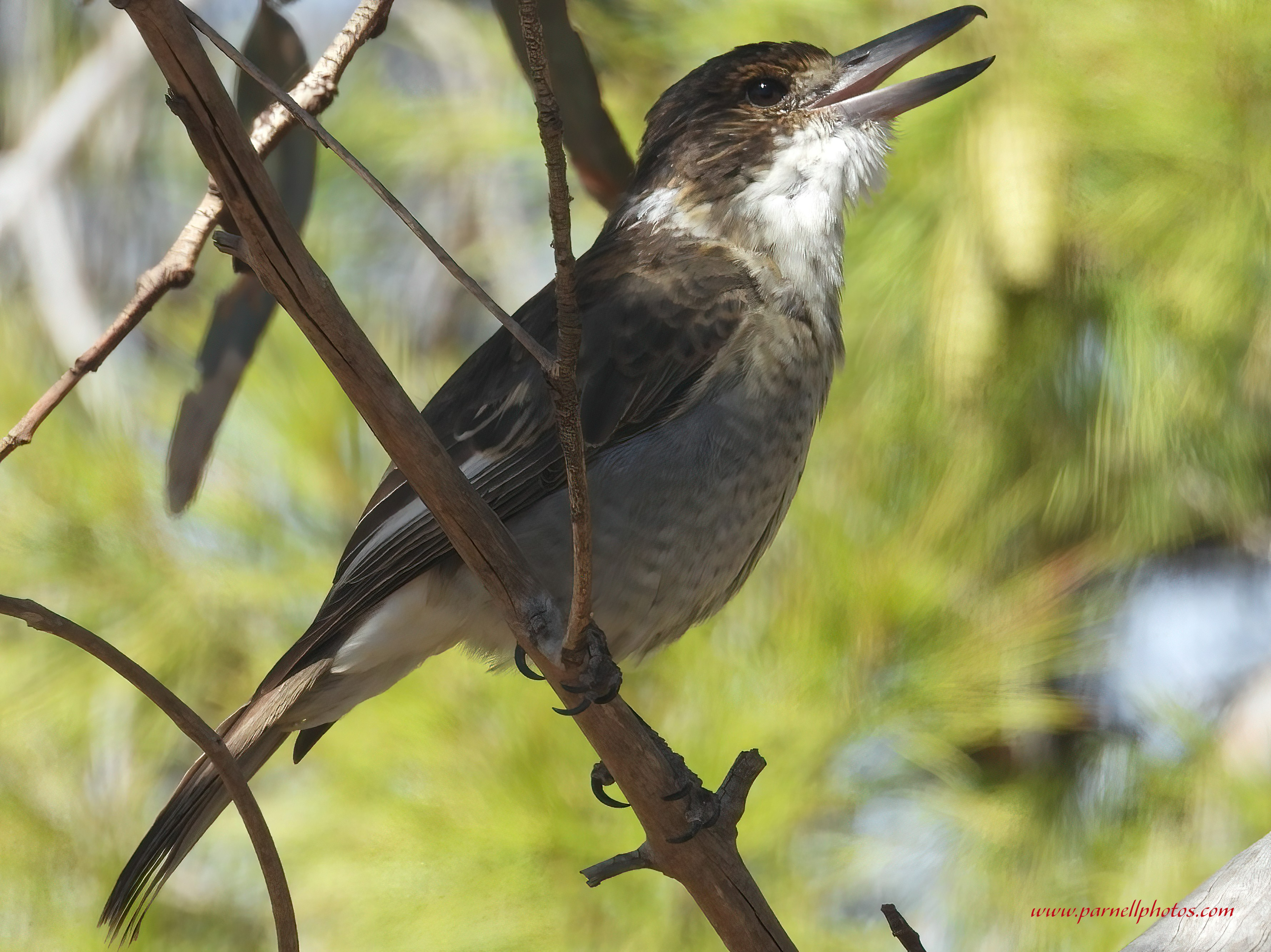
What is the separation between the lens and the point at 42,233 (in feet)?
9.29

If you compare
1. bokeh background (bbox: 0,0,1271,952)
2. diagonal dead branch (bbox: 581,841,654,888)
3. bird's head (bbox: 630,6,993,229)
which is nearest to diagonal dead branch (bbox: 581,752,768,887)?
diagonal dead branch (bbox: 581,841,654,888)

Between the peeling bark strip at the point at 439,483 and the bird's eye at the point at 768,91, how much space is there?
3.24 ft

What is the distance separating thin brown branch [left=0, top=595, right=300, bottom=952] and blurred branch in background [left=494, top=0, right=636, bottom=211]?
2.63ft

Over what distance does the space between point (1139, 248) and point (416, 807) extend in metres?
1.43

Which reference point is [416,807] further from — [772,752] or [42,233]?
[42,233]

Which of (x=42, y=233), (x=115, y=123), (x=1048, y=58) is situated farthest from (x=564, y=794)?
(x=115, y=123)

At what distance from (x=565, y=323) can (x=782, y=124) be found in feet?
3.67

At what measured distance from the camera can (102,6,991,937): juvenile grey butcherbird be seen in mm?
1660

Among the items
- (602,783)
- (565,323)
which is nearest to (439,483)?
(565,323)

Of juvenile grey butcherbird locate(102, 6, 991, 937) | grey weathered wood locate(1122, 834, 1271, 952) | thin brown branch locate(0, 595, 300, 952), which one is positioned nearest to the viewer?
thin brown branch locate(0, 595, 300, 952)

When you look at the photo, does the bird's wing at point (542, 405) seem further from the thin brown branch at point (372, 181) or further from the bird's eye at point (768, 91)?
the thin brown branch at point (372, 181)

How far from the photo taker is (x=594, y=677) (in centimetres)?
134

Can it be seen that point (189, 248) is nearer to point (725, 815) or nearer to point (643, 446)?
point (643, 446)

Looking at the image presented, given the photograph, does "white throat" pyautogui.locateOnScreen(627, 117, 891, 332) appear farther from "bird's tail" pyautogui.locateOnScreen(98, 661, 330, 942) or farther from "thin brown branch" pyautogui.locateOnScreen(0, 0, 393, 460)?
"bird's tail" pyautogui.locateOnScreen(98, 661, 330, 942)
